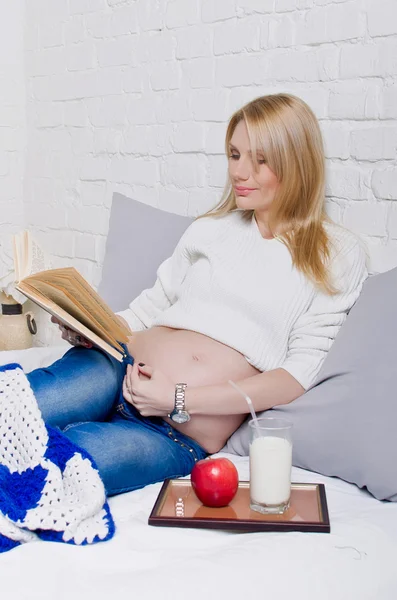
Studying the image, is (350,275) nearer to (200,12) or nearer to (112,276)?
(112,276)

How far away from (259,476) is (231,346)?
17.7 inches

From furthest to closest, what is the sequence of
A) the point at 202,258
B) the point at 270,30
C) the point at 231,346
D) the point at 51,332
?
the point at 51,332, the point at 270,30, the point at 202,258, the point at 231,346

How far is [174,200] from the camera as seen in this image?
239cm

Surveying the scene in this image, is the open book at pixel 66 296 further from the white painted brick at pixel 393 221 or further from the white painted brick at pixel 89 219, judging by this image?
the white painted brick at pixel 89 219

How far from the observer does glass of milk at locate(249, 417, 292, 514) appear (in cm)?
125

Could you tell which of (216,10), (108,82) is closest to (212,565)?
(216,10)

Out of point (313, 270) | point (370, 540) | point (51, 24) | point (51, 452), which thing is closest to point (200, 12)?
point (51, 24)

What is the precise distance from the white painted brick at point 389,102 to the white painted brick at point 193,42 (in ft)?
2.08

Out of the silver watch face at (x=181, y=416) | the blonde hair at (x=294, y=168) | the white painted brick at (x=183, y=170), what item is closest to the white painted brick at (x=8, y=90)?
the white painted brick at (x=183, y=170)

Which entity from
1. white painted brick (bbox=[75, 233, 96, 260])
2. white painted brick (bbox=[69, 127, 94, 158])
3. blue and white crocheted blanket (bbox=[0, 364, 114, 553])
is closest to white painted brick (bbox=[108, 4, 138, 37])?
white painted brick (bbox=[69, 127, 94, 158])

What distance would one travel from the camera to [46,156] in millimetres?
2859

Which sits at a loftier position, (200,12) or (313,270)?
(200,12)

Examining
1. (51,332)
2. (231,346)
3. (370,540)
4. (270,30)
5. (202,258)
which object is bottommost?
(51,332)

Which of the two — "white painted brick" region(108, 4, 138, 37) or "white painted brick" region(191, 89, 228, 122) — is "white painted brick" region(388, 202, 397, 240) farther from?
"white painted brick" region(108, 4, 138, 37)
